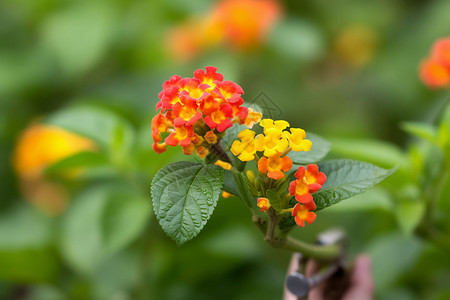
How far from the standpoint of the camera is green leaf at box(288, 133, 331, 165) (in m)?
0.52

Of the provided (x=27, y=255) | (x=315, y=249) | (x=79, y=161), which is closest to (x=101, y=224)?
A: (x=79, y=161)

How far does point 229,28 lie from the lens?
147 centimetres

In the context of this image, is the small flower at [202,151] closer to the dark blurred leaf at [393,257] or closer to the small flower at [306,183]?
the small flower at [306,183]

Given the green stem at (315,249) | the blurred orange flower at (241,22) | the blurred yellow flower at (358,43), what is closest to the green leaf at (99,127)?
the green stem at (315,249)

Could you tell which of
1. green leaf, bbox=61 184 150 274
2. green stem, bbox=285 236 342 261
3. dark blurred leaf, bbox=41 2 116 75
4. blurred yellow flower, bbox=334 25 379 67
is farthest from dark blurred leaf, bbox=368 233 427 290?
blurred yellow flower, bbox=334 25 379 67

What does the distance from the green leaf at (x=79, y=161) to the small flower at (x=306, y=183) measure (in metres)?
0.48

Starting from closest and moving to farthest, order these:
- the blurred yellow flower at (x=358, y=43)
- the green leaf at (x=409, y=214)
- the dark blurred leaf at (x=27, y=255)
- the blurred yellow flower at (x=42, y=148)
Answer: the green leaf at (x=409, y=214), the dark blurred leaf at (x=27, y=255), the blurred yellow flower at (x=42, y=148), the blurred yellow flower at (x=358, y=43)

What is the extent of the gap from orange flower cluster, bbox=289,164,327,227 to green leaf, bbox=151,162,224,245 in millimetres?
65

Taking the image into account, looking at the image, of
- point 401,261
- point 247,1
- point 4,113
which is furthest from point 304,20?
point 401,261

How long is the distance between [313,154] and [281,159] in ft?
0.24

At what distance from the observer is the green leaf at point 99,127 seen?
89 cm

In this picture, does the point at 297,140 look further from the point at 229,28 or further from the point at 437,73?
the point at 229,28

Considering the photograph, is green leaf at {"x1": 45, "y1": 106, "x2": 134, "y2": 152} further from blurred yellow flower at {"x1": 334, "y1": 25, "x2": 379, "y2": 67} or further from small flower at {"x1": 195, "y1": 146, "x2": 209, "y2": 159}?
blurred yellow flower at {"x1": 334, "y1": 25, "x2": 379, "y2": 67}

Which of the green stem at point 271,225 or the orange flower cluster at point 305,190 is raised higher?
the orange flower cluster at point 305,190
